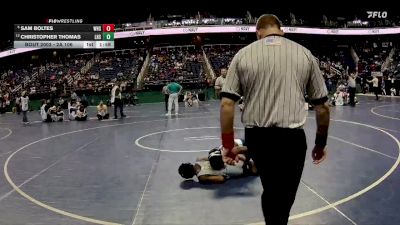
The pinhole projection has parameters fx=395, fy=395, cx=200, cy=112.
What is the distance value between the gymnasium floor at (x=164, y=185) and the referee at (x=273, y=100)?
0.14 meters

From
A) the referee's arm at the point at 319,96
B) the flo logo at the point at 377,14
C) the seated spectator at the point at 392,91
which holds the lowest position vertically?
the seated spectator at the point at 392,91

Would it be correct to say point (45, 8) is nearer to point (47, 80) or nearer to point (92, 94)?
point (47, 80)

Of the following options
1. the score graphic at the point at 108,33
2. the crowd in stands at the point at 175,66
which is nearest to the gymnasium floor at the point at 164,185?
the score graphic at the point at 108,33

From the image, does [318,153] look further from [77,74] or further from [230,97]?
[77,74]

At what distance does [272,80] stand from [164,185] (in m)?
4.09

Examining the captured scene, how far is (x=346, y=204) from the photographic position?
5172mm

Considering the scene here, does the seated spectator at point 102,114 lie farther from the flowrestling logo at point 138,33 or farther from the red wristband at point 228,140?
the flowrestling logo at point 138,33
